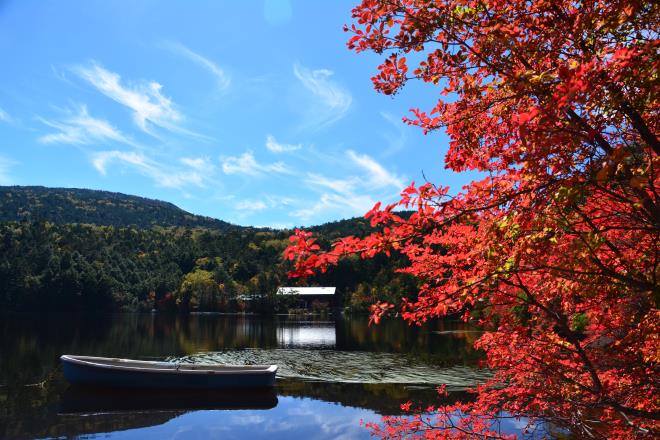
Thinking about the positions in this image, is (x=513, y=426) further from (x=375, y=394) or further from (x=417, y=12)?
(x=417, y=12)

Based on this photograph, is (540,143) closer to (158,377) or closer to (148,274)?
(158,377)

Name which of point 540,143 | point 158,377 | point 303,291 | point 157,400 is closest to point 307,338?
point 158,377

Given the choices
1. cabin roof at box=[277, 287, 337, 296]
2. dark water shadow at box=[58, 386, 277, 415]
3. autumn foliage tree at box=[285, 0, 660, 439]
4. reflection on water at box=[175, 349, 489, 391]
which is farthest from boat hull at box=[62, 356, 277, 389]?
cabin roof at box=[277, 287, 337, 296]

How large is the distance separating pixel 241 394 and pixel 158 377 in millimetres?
4018

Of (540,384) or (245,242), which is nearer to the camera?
(540,384)

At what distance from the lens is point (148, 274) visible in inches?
4488

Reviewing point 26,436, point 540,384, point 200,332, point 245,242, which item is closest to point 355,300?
point 200,332

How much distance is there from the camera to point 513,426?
16.8 metres

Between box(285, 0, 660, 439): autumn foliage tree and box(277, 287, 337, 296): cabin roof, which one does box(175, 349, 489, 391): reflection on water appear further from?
box(277, 287, 337, 296): cabin roof

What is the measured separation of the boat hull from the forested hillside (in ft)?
158

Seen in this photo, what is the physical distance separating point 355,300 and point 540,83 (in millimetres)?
90737

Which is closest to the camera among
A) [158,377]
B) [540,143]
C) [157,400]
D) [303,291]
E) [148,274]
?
[540,143]

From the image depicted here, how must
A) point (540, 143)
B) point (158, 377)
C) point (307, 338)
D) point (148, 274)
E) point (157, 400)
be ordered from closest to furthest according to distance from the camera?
1. point (540, 143)
2. point (157, 400)
3. point (158, 377)
4. point (307, 338)
5. point (148, 274)

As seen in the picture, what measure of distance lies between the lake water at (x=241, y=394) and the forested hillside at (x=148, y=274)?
35.8 meters
